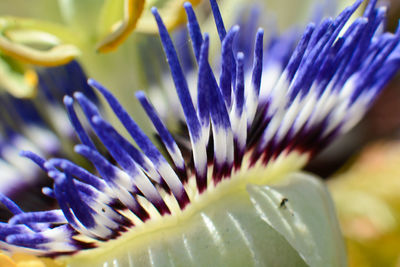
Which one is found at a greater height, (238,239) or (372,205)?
(238,239)

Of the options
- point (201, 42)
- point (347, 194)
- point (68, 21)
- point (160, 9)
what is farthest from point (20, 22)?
point (347, 194)

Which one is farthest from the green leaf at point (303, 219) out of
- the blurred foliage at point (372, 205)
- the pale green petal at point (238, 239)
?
the blurred foliage at point (372, 205)

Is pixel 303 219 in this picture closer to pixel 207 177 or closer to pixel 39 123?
pixel 207 177

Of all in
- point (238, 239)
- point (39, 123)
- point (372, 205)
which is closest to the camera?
point (238, 239)

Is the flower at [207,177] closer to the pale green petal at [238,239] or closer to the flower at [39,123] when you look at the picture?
the pale green petal at [238,239]

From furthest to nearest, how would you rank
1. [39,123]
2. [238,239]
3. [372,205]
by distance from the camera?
[39,123]
[372,205]
[238,239]

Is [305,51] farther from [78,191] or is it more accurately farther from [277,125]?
[78,191]

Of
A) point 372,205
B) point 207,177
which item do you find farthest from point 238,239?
point 372,205

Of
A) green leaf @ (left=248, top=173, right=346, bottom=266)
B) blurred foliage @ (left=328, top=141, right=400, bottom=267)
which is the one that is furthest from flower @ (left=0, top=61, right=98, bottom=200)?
green leaf @ (left=248, top=173, right=346, bottom=266)

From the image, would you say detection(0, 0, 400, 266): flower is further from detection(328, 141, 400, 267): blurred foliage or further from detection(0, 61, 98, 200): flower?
detection(0, 61, 98, 200): flower
